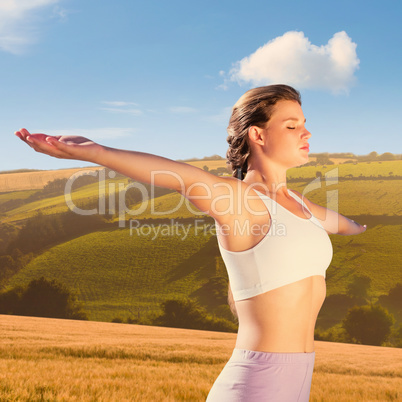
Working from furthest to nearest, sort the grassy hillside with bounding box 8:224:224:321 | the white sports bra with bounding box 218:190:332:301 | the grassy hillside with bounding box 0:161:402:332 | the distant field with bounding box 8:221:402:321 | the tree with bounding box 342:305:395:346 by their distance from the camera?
the grassy hillside with bounding box 8:224:224:321 → the grassy hillside with bounding box 0:161:402:332 → the distant field with bounding box 8:221:402:321 → the tree with bounding box 342:305:395:346 → the white sports bra with bounding box 218:190:332:301

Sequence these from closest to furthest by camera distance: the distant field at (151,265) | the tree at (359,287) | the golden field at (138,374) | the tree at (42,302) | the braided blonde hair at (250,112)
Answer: the braided blonde hair at (250,112)
the golden field at (138,374)
the tree at (42,302)
the tree at (359,287)
the distant field at (151,265)

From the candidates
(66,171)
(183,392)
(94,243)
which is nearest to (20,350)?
(183,392)

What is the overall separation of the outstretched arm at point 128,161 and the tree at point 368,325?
51.3m

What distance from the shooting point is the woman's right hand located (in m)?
1.97

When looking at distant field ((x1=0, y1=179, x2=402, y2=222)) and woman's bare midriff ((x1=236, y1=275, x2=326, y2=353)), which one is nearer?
woman's bare midriff ((x1=236, y1=275, x2=326, y2=353))

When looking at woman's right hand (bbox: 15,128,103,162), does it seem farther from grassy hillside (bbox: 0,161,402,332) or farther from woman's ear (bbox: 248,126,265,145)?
grassy hillside (bbox: 0,161,402,332)

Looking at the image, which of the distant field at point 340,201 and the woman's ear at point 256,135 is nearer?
the woman's ear at point 256,135

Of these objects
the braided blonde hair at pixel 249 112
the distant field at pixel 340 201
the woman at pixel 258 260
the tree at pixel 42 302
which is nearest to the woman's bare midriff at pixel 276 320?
the woman at pixel 258 260

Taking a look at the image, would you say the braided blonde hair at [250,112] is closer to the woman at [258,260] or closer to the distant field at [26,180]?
the woman at [258,260]

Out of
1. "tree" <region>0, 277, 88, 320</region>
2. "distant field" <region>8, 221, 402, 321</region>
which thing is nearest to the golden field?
"tree" <region>0, 277, 88, 320</region>

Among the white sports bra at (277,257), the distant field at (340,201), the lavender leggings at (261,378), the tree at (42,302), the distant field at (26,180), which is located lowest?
the tree at (42,302)

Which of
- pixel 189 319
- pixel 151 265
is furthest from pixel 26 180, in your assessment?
pixel 189 319

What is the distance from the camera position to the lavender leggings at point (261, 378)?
6.72 feet

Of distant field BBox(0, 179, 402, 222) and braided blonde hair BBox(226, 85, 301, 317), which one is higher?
distant field BBox(0, 179, 402, 222)
